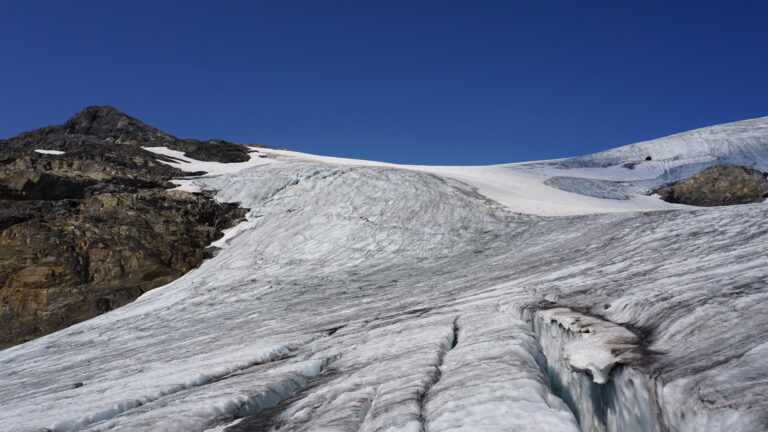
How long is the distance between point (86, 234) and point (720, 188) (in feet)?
130

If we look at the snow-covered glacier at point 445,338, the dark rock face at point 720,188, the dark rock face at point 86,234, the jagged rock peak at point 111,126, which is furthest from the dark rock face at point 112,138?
the dark rock face at point 720,188

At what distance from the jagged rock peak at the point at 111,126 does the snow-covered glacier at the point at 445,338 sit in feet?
121

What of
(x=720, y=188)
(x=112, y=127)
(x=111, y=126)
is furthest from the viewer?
(x=111, y=126)

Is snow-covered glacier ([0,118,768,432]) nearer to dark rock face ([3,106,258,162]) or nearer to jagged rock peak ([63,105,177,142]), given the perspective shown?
dark rock face ([3,106,258,162])

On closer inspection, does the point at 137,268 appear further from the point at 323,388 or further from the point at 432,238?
the point at 323,388

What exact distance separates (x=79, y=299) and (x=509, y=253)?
1926 centimetres

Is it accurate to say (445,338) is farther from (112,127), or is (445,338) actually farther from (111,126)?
(111,126)

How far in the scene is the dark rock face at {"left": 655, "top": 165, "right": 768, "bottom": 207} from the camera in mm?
31719

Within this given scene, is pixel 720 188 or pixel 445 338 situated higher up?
pixel 720 188

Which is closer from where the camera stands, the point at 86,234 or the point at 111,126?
the point at 86,234

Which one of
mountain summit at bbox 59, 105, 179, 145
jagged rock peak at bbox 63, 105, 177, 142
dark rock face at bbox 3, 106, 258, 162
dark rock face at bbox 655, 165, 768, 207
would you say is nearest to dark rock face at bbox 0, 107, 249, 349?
dark rock face at bbox 3, 106, 258, 162

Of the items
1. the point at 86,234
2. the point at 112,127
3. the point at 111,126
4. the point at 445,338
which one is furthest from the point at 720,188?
the point at 111,126

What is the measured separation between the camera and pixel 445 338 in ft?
20.1

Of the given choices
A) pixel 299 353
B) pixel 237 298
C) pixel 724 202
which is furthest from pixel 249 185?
pixel 724 202
